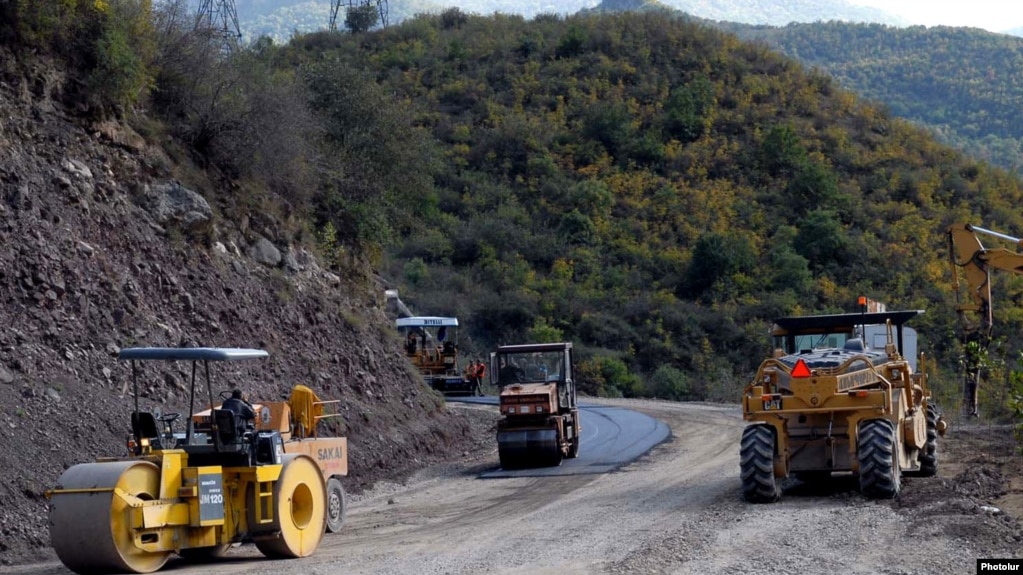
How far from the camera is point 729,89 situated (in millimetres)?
65188

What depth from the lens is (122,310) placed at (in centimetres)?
1856

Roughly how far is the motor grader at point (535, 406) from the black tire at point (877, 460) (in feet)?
26.7

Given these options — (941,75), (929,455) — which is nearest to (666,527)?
(929,455)

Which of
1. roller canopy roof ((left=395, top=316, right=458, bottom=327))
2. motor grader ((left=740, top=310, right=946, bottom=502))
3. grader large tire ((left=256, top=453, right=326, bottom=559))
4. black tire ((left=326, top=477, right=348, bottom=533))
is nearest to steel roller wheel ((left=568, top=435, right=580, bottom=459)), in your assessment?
motor grader ((left=740, top=310, right=946, bottom=502))

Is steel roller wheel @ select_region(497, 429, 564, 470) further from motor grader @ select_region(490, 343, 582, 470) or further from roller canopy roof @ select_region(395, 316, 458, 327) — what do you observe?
roller canopy roof @ select_region(395, 316, 458, 327)

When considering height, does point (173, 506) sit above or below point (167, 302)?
below

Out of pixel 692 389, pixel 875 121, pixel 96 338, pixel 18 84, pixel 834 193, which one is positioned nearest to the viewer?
pixel 96 338

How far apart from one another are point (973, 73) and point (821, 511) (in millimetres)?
91218

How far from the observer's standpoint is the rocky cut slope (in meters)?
15.6

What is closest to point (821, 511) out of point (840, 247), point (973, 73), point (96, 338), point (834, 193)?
point (96, 338)

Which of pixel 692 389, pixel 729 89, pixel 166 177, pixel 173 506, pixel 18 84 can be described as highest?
pixel 729 89

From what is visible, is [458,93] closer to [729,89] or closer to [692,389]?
[729,89]

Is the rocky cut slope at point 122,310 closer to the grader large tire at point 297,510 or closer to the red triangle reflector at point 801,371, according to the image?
the grader large tire at point 297,510

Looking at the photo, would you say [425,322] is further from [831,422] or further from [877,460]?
[877,460]
